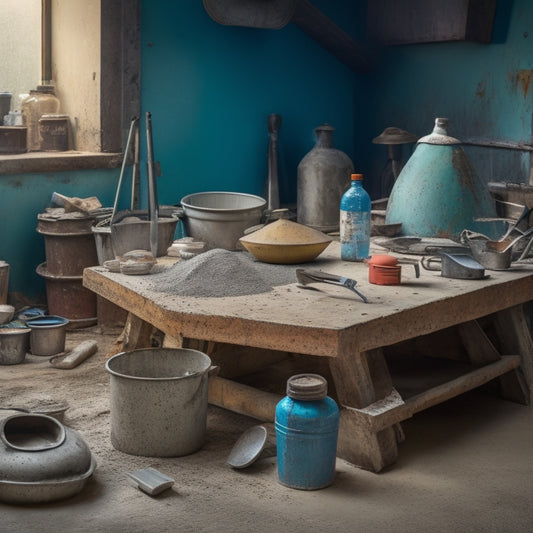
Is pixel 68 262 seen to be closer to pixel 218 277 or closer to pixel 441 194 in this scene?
pixel 218 277

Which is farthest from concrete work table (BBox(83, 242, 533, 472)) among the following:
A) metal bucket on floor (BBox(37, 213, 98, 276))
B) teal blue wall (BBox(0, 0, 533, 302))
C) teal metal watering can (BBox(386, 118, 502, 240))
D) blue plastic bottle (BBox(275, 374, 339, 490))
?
teal blue wall (BBox(0, 0, 533, 302))

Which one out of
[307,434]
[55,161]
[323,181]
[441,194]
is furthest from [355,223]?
[55,161]

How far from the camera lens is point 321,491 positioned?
345 cm

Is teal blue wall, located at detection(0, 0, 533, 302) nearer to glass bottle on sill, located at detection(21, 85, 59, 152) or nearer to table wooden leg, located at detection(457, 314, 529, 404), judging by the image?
glass bottle on sill, located at detection(21, 85, 59, 152)

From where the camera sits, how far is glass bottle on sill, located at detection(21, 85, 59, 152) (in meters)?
6.16

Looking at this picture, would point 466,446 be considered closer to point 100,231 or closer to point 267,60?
point 100,231

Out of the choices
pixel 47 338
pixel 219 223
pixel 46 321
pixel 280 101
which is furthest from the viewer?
pixel 280 101

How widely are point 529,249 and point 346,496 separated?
1790 mm

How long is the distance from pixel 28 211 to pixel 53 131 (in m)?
0.65

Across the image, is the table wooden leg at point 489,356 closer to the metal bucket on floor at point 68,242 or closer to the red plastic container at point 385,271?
the red plastic container at point 385,271

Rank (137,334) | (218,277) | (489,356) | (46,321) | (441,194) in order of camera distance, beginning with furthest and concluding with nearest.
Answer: (46,321)
(441,194)
(489,356)
(137,334)
(218,277)

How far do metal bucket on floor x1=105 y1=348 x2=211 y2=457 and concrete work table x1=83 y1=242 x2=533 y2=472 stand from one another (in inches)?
7.6

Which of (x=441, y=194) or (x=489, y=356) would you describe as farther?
(x=441, y=194)

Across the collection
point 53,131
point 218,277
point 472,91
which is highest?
point 472,91
